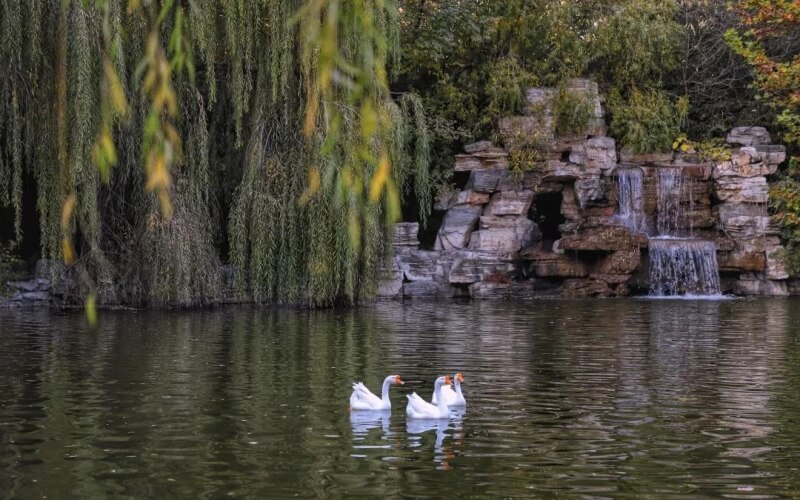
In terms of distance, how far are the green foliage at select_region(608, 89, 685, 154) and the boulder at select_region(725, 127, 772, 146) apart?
1.35 metres

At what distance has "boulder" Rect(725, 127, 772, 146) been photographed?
31.4 m

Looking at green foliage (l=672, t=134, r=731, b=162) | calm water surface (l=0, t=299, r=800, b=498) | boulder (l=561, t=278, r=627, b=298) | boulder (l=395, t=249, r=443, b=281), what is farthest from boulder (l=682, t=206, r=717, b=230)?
calm water surface (l=0, t=299, r=800, b=498)

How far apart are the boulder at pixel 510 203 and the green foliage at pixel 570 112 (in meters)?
2.09

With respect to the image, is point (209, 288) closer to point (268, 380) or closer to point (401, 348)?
point (401, 348)

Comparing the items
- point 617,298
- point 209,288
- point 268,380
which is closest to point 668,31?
point 617,298

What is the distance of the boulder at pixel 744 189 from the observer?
1180 inches

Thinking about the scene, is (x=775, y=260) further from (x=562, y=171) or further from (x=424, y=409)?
(x=424, y=409)

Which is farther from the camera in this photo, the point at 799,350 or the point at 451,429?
the point at 799,350

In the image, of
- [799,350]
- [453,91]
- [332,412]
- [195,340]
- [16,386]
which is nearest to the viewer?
[332,412]

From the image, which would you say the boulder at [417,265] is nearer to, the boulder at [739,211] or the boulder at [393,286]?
the boulder at [393,286]

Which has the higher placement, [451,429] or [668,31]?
[668,31]

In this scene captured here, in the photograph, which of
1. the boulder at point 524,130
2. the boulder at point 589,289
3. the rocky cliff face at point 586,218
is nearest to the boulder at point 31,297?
the rocky cliff face at point 586,218

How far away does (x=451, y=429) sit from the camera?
1082 centimetres

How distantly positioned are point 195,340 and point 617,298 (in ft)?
41.4
